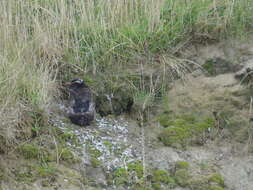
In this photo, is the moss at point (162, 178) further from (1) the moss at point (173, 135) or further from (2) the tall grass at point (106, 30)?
(2) the tall grass at point (106, 30)

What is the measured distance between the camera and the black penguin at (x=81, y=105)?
152 inches

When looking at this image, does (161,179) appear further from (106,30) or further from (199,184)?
(106,30)

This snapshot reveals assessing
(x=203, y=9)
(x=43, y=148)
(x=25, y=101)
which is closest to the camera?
(x=43, y=148)

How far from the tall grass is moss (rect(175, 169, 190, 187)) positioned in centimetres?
108

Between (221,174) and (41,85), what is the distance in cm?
160

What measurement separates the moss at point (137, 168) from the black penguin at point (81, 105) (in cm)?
55

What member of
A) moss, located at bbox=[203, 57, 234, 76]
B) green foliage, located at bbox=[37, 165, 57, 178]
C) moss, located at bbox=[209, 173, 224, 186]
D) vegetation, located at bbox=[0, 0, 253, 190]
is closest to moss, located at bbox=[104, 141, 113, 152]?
vegetation, located at bbox=[0, 0, 253, 190]

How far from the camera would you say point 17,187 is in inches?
125

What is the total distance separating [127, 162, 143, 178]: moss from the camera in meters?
3.54

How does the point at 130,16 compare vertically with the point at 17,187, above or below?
above

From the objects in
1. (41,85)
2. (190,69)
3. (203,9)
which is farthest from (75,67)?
(203,9)

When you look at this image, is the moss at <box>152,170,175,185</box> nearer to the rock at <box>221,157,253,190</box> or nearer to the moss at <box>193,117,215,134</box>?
the rock at <box>221,157,253,190</box>

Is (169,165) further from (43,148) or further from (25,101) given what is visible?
(25,101)

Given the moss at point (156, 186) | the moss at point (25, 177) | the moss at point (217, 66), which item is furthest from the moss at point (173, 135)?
the moss at point (25, 177)
